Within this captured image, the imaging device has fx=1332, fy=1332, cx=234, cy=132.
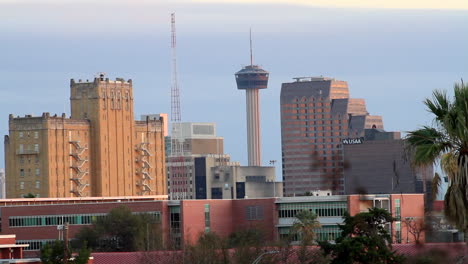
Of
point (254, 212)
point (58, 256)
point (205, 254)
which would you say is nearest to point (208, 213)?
point (254, 212)

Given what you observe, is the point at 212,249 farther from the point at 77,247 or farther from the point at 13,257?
the point at 77,247

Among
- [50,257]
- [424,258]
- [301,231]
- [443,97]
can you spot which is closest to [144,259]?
[50,257]

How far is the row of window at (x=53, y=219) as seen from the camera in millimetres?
175125

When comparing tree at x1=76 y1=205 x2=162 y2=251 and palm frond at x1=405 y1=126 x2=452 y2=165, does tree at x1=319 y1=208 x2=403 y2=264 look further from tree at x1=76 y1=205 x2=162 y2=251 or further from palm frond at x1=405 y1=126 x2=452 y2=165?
tree at x1=76 y1=205 x2=162 y2=251

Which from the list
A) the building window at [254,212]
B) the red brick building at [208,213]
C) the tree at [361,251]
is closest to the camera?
the tree at [361,251]

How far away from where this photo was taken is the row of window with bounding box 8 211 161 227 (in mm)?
175125

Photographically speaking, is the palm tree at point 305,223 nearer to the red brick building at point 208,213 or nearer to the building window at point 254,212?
the red brick building at point 208,213

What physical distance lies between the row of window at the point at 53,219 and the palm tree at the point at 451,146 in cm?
13979

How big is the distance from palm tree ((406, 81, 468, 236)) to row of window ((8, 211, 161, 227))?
459ft

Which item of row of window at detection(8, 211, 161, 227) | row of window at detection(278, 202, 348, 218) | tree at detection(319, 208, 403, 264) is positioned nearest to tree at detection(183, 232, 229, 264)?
tree at detection(319, 208, 403, 264)

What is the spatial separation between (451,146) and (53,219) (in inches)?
5632

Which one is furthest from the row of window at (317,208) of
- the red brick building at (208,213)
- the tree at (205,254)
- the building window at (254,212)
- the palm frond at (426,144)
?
the palm frond at (426,144)

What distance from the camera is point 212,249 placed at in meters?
96.2

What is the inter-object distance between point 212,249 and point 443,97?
61.7 m
